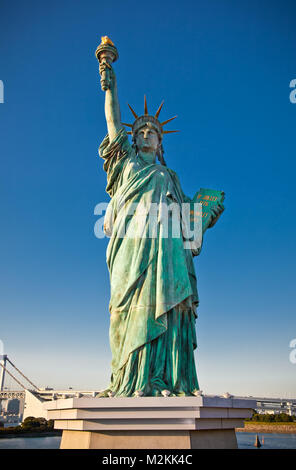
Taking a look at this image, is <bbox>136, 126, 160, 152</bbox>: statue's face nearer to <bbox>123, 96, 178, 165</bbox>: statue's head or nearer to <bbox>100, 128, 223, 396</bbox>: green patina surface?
<bbox>123, 96, 178, 165</bbox>: statue's head

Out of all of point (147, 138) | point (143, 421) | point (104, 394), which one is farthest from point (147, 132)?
point (143, 421)

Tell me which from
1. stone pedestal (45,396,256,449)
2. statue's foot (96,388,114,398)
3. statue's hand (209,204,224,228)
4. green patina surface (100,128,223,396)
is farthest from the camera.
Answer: statue's hand (209,204,224,228)

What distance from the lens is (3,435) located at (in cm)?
2391

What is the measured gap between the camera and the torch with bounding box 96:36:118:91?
31.1 ft

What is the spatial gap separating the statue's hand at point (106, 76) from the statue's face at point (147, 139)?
4.42 feet

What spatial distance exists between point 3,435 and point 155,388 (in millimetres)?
21971

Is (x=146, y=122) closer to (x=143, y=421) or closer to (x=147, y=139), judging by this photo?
(x=147, y=139)

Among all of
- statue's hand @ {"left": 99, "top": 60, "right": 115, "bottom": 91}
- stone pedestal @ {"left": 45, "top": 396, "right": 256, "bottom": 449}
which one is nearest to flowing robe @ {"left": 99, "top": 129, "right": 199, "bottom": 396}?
stone pedestal @ {"left": 45, "top": 396, "right": 256, "bottom": 449}

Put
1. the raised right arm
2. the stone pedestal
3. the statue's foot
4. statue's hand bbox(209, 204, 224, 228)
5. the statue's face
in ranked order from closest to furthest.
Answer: the stone pedestal < the statue's foot < the raised right arm < statue's hand bbox(209, 204, 224, 228) < the statue's face

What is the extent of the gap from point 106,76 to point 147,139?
6.14ft

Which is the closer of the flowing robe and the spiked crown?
the flowing robe

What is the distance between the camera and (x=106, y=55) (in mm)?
9570
